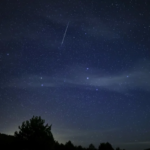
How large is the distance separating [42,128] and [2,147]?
6427mm

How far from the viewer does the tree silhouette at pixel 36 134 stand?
912 inches

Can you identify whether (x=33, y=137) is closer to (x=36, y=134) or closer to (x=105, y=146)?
(x=36, y=134)

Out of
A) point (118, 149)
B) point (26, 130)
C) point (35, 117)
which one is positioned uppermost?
point (35, 117)

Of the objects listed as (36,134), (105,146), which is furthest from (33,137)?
(105,146)

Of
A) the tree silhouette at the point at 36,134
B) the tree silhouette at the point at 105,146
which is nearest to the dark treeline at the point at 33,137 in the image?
the tree silhouette at the point at 36,134

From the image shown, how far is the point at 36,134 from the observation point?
24688 millimetres

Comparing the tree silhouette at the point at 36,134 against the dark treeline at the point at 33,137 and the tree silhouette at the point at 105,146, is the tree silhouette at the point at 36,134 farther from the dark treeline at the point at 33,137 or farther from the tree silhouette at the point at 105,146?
the tree silhouette at the point at 105,146

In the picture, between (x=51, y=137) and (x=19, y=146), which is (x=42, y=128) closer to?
(x=51, y=137)

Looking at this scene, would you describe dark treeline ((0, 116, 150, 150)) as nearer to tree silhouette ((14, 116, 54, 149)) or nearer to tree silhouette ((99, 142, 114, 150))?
tree silhouette ((14, 116, 54, 149))

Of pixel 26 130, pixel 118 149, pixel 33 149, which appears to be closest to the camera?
pixel 33 149

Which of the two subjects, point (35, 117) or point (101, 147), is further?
point (101, 147)

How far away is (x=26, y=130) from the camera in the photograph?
2464 cm

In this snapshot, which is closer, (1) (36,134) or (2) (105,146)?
(1) (36,134)

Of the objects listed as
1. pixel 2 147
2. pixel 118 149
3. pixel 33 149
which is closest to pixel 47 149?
pixel 33 149
